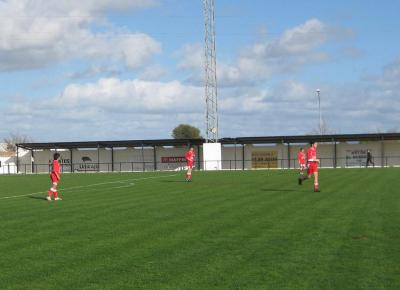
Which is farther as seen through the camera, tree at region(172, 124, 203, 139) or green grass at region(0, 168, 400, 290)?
tree at region(172, 124, 203, 139)

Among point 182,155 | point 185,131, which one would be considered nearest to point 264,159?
point 182,155

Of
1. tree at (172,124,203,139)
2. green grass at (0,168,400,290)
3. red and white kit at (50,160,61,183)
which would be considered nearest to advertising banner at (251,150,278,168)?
red and white kit at (50,160,61,183)

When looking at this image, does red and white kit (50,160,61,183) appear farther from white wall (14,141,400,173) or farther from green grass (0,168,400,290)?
white wall (14,141,400,173)

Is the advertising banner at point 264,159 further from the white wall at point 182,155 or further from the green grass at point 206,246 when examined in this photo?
the green grass at point 206,246

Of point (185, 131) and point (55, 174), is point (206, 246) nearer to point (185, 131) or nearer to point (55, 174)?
point (55, 174)

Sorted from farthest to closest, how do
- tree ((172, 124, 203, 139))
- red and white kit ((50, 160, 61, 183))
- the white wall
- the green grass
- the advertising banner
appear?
tree ((172, 124, 203, 139)) < the advertising banner < the white wall < red and white kit ((50, 160, 61, 183)) < the green grass

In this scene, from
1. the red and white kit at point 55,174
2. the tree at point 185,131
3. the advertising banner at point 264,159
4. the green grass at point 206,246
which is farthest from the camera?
the tree at point 185,131

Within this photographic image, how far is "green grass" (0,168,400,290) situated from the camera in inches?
320

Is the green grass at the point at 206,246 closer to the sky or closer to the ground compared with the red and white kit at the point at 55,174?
closer to the ground

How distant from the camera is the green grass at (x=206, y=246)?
320 inches

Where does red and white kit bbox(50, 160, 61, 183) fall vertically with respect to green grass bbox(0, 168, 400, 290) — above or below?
above

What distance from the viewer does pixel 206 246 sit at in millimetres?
10695

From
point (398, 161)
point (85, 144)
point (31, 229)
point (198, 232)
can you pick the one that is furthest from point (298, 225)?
point (85, 144)

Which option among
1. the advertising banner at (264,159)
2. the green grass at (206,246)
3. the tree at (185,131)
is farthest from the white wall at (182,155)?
the tree at (185,131)
